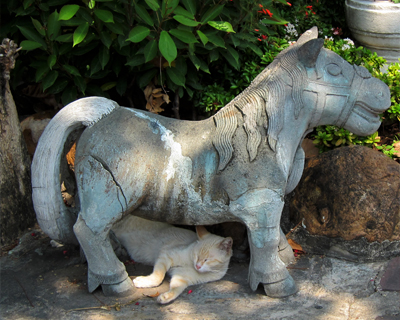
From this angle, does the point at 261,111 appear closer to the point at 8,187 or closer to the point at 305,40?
the point at 305,40

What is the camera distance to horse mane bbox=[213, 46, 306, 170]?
271 centimetres

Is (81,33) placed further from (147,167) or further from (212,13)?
(147,167)

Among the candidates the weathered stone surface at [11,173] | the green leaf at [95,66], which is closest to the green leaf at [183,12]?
the green leaf at [95,66]

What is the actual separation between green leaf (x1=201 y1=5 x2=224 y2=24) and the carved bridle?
3.80 feet

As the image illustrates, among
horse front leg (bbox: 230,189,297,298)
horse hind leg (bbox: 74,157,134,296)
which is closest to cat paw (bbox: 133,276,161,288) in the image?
horse hind leg (bbox: 74,157,134,296)

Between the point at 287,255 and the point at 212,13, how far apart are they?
1902 millimetres

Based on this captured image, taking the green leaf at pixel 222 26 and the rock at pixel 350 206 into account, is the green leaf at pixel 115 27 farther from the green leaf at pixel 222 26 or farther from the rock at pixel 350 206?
the rock at pixel 350 206

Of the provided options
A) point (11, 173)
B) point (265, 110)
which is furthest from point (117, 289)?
point (265, 110)

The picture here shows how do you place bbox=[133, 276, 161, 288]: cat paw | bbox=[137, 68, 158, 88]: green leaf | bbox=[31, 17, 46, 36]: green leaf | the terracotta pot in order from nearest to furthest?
bbox=[133, 276, 161, 288]: cat paw < bbox=[31, 17, 46, 36]: green leaf < bbox=[137, 68, 158, 88]: green leaf < the terracotta pot

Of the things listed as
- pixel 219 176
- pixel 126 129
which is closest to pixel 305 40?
pixel 219 176

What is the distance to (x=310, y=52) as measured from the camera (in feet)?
8.77

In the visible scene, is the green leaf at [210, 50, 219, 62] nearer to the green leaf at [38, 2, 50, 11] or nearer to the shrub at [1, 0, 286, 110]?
the shrub at [1, 0, 286, 110]

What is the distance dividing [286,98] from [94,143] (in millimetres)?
1186

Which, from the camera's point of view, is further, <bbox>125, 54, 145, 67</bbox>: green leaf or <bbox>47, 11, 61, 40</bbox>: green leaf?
<bbox>125, 54, 145, 67</bbox>: green leaf
